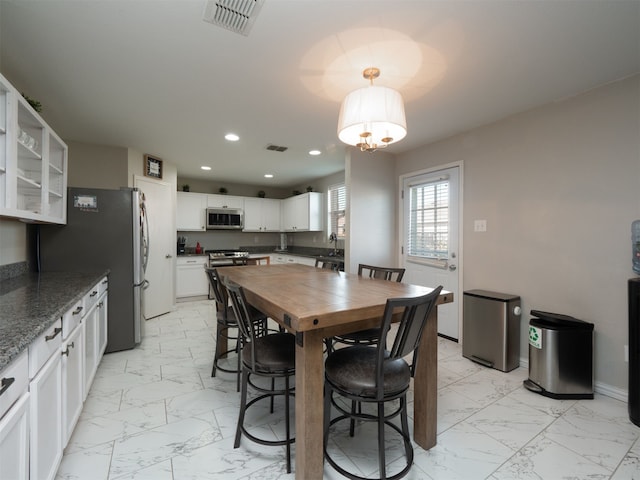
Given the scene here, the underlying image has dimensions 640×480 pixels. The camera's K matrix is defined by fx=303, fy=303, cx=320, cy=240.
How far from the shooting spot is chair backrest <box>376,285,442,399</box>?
4.34 ft

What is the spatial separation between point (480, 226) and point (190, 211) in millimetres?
4945

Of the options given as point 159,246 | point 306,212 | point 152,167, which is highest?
point 152,167

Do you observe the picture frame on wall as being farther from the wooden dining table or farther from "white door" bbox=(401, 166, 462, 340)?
"white door" bbox=(401, 166, 462, 340)

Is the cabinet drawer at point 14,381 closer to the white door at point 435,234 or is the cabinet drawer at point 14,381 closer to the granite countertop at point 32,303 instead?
the granite countertop at point 32,303

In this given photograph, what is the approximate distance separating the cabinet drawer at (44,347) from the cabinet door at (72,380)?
0.43ft

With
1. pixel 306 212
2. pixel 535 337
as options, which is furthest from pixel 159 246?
pixel 535 337

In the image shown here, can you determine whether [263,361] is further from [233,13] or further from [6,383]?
[233,13]

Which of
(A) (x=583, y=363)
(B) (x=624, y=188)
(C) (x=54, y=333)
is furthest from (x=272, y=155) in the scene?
(A) (x=583, y=363)

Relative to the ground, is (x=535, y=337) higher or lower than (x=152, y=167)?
lower

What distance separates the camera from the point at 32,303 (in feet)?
5.29

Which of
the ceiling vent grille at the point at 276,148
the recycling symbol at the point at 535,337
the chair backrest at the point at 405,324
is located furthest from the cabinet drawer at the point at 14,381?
the ceiling vent grille at the point at 276,148

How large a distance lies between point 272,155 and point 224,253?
2498mm

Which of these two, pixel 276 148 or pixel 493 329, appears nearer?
pixel 493 329

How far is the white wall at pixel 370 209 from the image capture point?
392 cm
